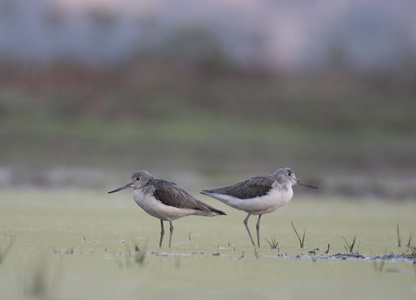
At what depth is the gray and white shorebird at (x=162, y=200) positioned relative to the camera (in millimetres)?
7129

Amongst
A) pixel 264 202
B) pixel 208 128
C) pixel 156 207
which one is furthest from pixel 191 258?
pixel 208 128

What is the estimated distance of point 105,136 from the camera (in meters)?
28.7

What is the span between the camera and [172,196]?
720cm

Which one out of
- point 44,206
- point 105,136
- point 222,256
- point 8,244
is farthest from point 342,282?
point 105,136

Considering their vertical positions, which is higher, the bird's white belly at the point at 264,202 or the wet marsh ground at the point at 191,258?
the bird's white belly at the point at 264,202

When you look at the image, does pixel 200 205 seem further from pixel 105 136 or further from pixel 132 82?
pixel 132 82

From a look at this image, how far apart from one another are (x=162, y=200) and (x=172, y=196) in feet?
0.34

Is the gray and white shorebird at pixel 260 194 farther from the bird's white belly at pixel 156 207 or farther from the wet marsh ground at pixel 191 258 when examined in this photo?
the bird's white belly at pixel 156 207

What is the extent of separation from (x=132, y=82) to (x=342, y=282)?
119 ft

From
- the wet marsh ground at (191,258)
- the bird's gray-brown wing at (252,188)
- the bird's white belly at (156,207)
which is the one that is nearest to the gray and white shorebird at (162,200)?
the bird's white belly at (156,207)

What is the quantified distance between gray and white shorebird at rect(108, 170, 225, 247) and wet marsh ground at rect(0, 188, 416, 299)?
0.29 meters

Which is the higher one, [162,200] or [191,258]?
[162,200]

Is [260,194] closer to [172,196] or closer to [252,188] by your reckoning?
[252,188]

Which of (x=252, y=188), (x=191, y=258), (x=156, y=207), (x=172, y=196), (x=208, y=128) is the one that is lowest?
(x=191, y=258)
